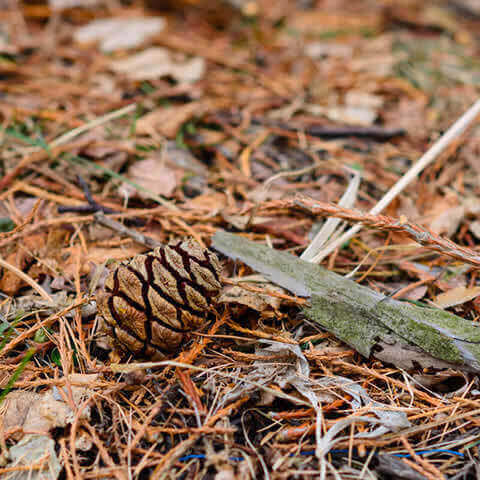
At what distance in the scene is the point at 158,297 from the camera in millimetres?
1172

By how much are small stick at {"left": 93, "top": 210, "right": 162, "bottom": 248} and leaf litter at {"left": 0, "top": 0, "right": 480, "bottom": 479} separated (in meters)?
0.01

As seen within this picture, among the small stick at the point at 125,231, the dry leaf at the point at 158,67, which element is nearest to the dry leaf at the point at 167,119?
the dry leaf at the point at 158,67

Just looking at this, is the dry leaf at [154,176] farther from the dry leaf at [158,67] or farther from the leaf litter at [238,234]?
the dry leaf at [158,67]

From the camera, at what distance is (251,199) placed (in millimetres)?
1794

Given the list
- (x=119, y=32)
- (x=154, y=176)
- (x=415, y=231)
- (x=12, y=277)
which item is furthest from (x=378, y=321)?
(x=119, y=32)

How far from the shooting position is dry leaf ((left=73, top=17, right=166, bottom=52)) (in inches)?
109

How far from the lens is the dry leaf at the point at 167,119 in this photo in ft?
6.85

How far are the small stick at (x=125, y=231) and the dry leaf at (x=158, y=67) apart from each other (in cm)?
119

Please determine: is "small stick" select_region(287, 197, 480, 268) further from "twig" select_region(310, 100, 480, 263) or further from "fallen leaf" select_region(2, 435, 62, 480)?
"fallen leaf" select_region(2, 435, 62, 480)

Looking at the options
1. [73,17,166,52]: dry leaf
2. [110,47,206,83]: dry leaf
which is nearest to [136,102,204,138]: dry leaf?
[110,47,206,83]: dry leaf

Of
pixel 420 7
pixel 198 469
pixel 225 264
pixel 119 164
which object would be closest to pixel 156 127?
pixel 119 164

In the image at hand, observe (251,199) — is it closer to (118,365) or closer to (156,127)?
(156,127)

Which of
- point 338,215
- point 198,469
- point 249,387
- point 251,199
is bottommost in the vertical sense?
point 198,469

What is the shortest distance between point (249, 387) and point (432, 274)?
85cm
